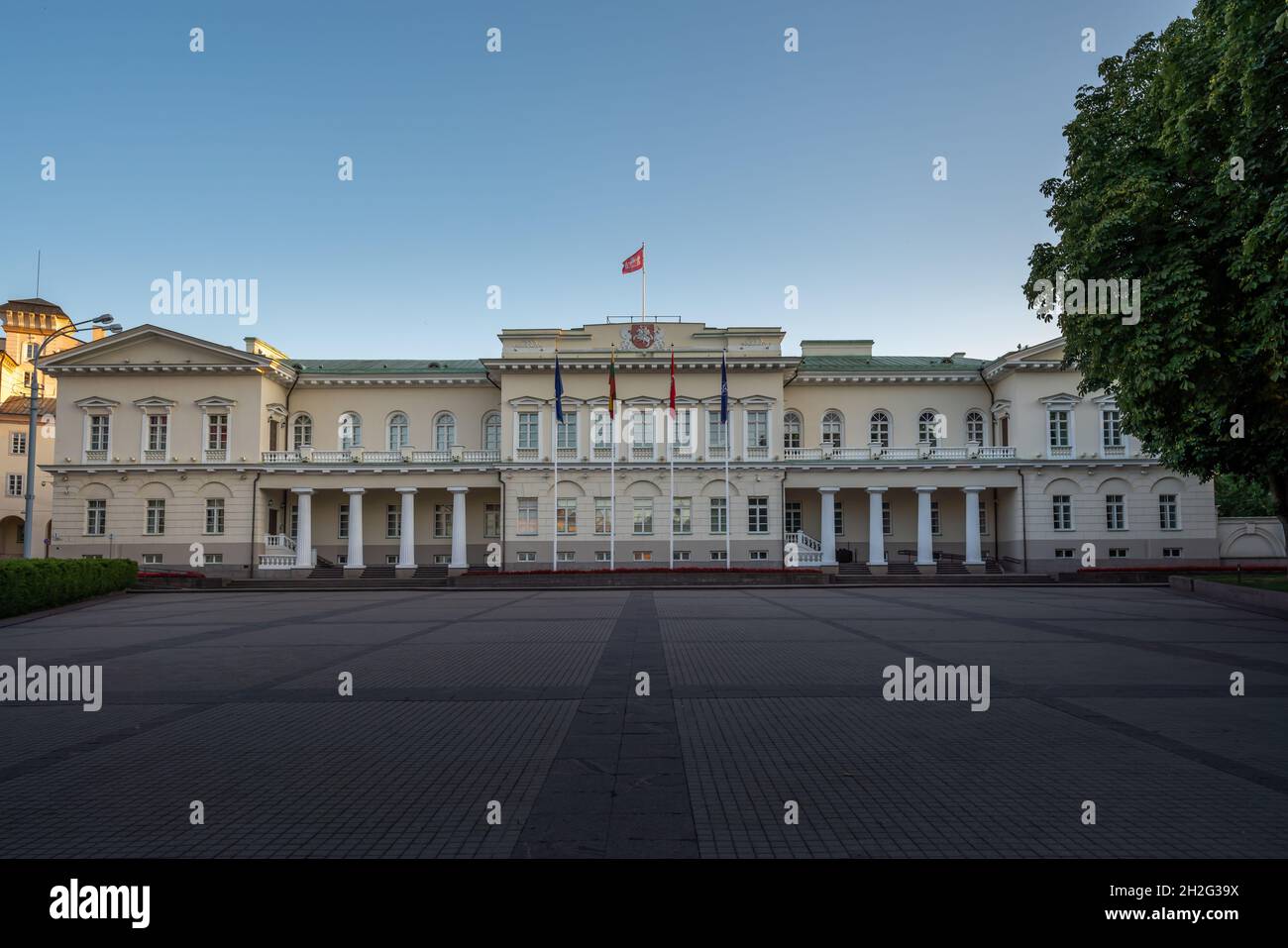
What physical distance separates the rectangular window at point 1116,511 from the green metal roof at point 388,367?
1464 inches

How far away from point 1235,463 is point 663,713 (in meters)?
20.1

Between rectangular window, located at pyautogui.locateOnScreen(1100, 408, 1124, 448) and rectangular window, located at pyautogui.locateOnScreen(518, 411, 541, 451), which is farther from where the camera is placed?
rectangular window, located at pyautogui.locateOnScreen(518, 411, 541, 451)

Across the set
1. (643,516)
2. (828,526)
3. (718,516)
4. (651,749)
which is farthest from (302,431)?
(651,749)

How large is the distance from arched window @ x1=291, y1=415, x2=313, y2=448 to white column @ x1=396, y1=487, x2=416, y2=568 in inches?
360

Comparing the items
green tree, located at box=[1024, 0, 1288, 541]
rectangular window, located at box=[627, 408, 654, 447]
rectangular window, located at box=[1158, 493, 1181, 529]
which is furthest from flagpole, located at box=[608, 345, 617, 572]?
rectangular window, located at box=[1158, 493, 1181, 529]

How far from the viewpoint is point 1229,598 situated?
82.5ft

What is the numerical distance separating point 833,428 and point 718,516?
32.9 feet

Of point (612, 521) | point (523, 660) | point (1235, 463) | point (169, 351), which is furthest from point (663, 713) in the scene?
point (169, 351)

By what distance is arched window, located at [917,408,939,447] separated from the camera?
45656mm

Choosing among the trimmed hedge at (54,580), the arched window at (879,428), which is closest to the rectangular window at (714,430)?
the arched window at (879,428)

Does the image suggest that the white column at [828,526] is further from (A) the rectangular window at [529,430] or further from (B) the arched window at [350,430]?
(B) the arched window at [350,430]

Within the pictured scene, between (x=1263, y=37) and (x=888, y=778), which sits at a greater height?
(x=1263, y=37)

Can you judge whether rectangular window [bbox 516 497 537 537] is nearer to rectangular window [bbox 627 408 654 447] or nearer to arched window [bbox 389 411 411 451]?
rectangular window [bbox 627 408 654 447]
